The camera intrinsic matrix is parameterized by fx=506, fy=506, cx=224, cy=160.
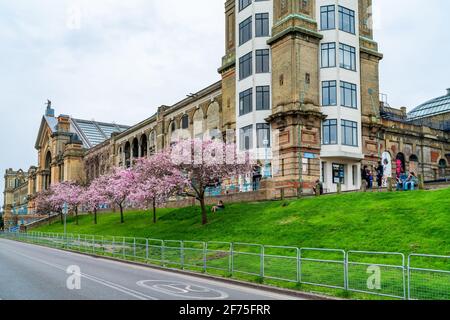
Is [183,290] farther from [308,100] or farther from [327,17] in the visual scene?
[327,17]

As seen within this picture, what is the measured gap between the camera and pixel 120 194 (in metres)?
53.8

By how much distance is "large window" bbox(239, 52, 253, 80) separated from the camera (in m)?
47.6

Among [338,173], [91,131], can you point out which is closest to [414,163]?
[338,173]

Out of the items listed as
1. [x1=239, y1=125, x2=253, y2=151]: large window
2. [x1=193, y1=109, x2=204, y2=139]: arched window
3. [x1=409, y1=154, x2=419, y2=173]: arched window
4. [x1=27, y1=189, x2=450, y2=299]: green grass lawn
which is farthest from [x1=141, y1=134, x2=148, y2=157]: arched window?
[x1=409, y1=154, x2=419, y2=173]: arched window

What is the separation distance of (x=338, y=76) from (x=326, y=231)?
76.9ft

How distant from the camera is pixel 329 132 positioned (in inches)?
1750

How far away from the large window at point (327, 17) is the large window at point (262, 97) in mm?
7580

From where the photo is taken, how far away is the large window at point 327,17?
1799 inches

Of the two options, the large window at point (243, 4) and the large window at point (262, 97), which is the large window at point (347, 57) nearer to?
the large window at point (262, 97)

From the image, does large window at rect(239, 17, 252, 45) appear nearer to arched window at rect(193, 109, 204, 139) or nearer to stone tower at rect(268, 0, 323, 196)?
stone tower at rect(268, 0, 323, 196)

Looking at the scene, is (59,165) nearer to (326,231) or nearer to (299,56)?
(299,56)

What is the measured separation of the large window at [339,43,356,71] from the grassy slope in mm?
16885

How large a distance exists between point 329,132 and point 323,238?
2218 cm
